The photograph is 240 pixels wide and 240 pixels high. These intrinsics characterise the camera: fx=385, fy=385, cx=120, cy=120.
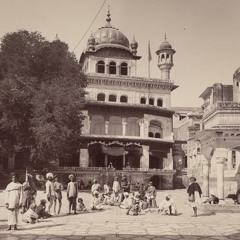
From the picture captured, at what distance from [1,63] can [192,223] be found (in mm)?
17932

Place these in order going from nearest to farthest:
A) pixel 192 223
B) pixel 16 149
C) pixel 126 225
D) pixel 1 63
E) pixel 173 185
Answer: pixel 126 225 < pixel 192 223 < pixel 1 63 < pixel 16 149 < pixel 173 185

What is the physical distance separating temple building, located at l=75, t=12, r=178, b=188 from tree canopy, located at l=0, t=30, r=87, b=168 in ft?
35.6

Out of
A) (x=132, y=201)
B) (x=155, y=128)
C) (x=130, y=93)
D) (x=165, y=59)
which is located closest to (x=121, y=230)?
(x=132, y=201)

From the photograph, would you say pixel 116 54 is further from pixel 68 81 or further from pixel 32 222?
pixel 32 222

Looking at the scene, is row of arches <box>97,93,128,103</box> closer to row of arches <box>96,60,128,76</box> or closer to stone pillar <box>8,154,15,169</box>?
row of arches <box>96,60,128,76</box>

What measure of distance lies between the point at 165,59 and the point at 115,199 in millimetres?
26574

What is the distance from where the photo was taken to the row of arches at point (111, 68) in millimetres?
40531

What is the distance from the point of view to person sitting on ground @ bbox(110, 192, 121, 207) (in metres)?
17.1

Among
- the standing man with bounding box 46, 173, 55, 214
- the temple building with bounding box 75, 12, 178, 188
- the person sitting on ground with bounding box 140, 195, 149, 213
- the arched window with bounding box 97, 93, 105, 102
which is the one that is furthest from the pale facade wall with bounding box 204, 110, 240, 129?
the arched window with bounding box 97, 93, 105, 102

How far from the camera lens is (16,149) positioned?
31.0 m

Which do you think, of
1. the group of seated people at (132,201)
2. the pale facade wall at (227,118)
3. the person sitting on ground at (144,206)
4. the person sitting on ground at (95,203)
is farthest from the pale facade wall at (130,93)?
the person sitting on ground at (144,206)

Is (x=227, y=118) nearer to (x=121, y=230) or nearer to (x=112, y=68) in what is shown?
(x=121, y=230)

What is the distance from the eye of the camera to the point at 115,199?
687 inches

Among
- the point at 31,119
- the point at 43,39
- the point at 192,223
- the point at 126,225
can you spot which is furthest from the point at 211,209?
the point at 43,39
